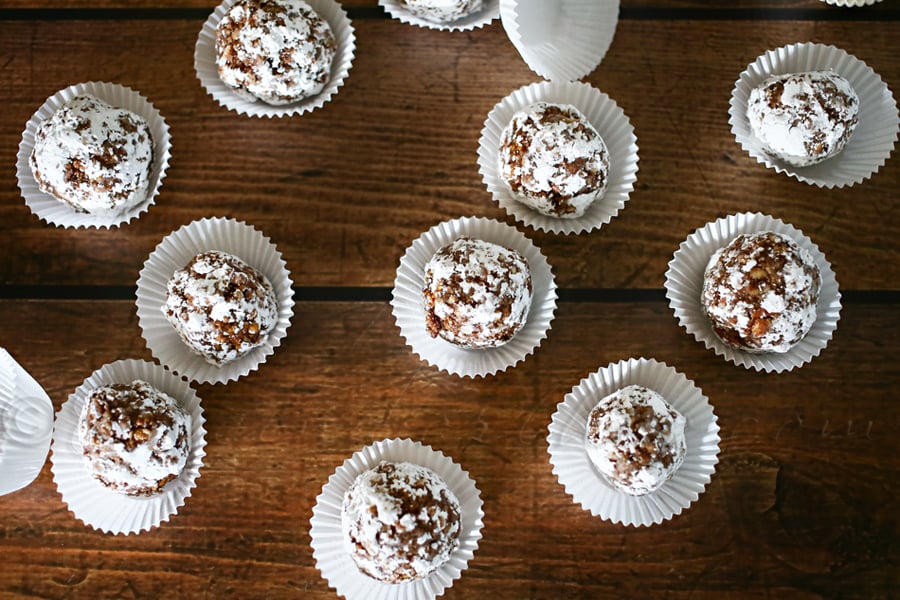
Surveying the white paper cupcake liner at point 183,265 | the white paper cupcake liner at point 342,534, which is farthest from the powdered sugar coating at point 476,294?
the white paper cupcake liner at point 183,265

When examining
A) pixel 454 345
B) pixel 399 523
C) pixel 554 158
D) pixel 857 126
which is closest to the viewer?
pixel 399 523

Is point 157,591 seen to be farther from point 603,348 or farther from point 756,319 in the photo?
point 756,319

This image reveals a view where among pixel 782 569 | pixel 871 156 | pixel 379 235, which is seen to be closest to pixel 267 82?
pixel 379 235

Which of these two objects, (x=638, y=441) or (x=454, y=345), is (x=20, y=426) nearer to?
(x=454, y=345)

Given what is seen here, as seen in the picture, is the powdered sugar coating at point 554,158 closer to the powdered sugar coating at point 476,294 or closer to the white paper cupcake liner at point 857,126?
the powdered sugar coating at point 476,294

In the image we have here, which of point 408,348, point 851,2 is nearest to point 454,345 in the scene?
point 408,348

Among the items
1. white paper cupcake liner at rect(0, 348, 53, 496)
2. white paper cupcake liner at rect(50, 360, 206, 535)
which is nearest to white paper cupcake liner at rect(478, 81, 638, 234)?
white paper cupcake liner at rect(50, 360, 206, 535)
